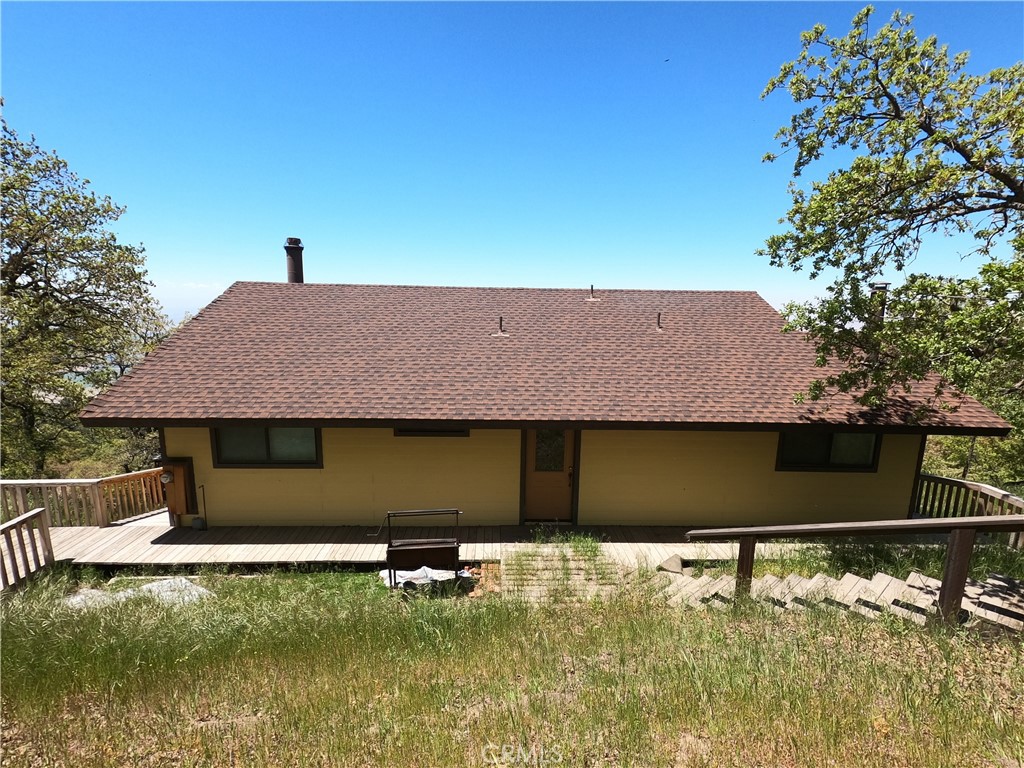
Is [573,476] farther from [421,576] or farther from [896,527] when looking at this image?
[896,527]

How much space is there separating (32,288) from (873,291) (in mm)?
24019

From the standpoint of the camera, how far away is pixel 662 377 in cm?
917

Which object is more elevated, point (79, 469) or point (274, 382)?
point (274, 382)

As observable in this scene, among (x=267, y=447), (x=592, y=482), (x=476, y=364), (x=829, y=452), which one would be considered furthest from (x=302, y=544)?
(x=829, y=452)

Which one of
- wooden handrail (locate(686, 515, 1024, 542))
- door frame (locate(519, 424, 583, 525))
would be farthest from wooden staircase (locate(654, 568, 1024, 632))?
door frame (locate(519, 424, 583, 525))

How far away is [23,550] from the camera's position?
263 inches

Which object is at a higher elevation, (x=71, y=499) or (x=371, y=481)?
Result: (x=371, y=481)

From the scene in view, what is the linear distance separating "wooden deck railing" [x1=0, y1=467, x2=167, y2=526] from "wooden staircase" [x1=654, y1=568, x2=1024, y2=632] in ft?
33.6

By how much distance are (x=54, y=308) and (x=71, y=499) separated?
36.0 feet

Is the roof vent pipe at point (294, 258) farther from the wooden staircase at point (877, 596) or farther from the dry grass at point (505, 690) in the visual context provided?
the wooden staircase at point (877, 596)

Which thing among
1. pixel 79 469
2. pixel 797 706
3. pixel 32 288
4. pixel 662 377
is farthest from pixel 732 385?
pixel 79 469

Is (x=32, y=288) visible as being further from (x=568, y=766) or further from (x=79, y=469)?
(x=568, y=766)

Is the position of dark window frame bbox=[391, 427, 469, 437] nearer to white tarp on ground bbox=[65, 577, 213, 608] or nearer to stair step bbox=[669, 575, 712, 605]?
white tarp on ground bbox=[65, 577, 213, 608]

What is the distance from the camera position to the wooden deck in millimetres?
7457
